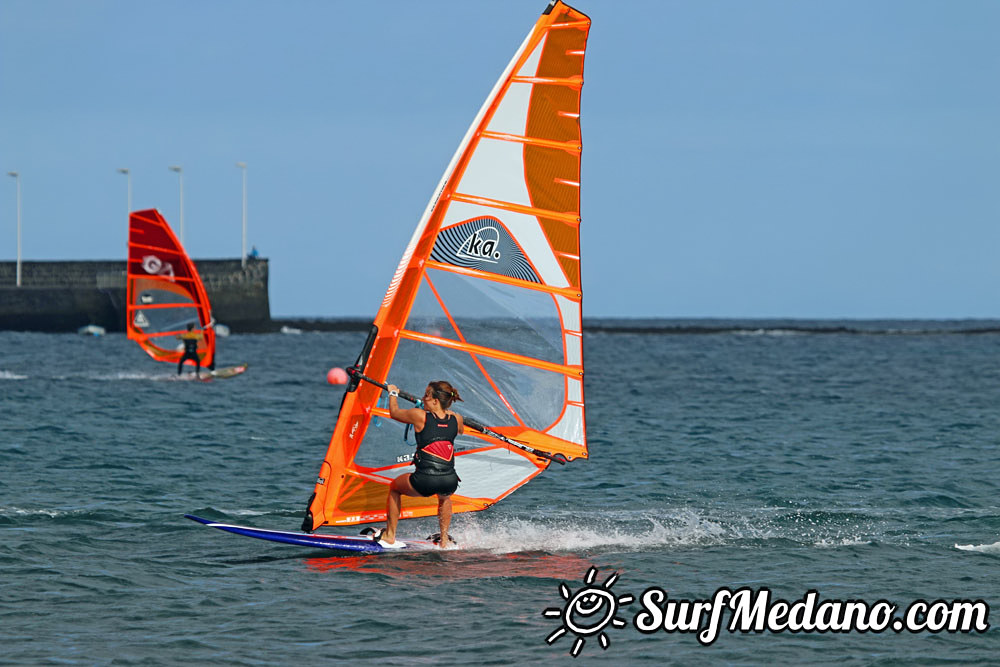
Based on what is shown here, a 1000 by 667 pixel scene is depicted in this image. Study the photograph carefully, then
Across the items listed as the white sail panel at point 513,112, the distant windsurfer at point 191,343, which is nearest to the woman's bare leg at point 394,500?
the white sail panel at point 513,112

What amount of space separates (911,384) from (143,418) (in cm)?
2619

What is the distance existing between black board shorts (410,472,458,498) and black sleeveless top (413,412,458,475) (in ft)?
0.12

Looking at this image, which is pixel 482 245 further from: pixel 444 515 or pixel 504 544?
pixel 504 544

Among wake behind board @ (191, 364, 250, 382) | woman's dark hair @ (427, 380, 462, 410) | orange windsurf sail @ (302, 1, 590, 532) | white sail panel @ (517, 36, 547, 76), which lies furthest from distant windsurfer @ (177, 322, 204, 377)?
white sail panel @ (517, 36, 547, 76)

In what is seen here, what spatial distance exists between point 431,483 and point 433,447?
33cm

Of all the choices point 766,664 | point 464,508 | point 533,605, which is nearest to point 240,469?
point 464,508

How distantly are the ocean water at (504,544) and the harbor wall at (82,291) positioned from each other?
183 feet

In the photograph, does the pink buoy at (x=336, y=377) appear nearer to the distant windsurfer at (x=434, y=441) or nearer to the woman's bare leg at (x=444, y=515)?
the woman's bare leg at (x=444, y=515)

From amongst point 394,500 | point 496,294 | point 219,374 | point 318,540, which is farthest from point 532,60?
point 219,374

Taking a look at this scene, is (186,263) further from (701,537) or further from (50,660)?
(50,660)

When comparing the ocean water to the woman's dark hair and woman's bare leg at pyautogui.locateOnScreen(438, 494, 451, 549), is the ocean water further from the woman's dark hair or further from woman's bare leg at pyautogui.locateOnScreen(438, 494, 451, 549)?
the woman's dark hair

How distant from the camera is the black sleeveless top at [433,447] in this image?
11.2 meters

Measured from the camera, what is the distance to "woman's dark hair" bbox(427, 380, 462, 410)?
1115 centimetres

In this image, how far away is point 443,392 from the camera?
11.2 metres
